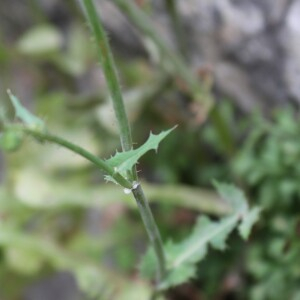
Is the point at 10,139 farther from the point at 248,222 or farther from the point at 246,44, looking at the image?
the point at 246,44

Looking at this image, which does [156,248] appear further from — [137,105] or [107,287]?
[137,105]

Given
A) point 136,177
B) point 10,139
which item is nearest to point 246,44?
point 136,177

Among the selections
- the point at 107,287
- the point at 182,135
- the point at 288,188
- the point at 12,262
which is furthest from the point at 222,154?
the point at 12,262

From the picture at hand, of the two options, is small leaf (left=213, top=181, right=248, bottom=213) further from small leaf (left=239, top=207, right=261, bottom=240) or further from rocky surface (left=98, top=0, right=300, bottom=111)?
rocky surface (left=98, top=0, right=300, bottom=111)

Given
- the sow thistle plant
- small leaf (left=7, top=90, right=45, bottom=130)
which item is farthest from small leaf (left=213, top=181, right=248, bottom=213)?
small leaf (left=7, top=90, right=45, bottom=130)

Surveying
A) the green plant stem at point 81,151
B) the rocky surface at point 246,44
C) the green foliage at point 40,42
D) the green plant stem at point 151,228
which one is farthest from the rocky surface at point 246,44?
the green plant stem at point 81,151

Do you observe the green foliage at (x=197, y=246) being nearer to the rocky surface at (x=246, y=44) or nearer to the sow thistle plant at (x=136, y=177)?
the sow thistle plant at (x=136, y=177)

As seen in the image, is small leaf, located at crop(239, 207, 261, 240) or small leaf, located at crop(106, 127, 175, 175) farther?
small leaf, located at crop(239, 207, 261, 240)
